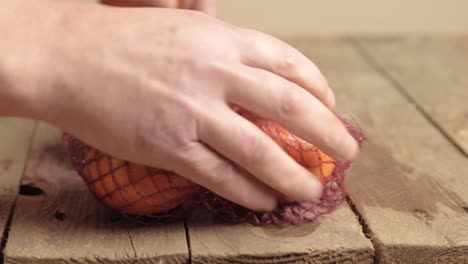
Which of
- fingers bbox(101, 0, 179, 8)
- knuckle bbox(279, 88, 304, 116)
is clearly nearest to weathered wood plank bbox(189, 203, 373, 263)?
knuckle bbox(279, 88, 304, 116)

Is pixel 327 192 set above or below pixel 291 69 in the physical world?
below

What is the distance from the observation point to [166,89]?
636 millimetres

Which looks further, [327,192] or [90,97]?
[327,192]

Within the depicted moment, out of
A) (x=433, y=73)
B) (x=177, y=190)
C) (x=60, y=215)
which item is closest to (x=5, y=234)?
(x=60, y=215)

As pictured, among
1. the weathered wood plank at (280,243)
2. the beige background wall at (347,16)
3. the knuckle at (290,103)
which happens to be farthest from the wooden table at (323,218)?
the beige background wall at (347,16)

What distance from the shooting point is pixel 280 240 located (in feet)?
2.29

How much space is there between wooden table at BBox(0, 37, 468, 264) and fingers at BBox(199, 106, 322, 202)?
0.20 ft

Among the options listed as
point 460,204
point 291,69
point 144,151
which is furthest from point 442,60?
point 144,151

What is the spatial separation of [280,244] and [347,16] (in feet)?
3.42

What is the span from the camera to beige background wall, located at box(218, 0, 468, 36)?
1606 millimetres

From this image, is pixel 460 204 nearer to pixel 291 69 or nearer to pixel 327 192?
pixel 327 192

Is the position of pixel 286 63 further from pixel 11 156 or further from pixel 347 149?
pixel 11 156

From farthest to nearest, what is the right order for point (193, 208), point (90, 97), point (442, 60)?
1. point (442, 60)
2. point (193, 208)
3. point (90, 97)

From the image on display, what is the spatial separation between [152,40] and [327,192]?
0.25m
